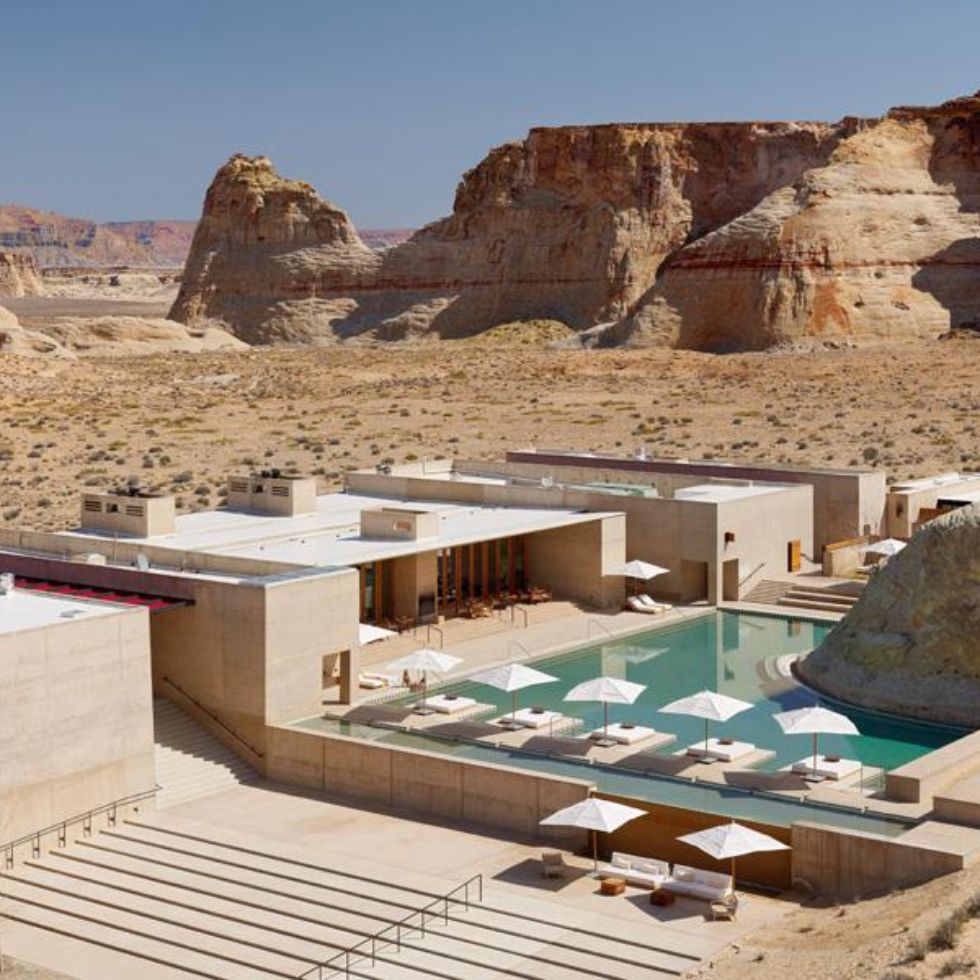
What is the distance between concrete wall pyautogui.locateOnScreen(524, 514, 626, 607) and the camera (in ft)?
135

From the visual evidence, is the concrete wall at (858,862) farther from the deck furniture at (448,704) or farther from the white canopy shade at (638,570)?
the white canopy shade at (638,570)

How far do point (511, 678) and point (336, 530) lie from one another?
1087 centimetres

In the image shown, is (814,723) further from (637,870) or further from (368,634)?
(368,634)

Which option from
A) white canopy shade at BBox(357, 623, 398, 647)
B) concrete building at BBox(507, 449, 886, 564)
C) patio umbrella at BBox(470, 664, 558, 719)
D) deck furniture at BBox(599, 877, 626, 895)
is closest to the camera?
deck furniture at BBox(599, 877, 626, 895)

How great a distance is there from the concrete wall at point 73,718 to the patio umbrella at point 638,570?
15.3m

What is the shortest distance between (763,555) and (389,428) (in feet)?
111

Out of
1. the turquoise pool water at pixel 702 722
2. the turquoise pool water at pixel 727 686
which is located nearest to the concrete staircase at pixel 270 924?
the turquoise pool water at pixel 702 722

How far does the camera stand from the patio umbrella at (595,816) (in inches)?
940

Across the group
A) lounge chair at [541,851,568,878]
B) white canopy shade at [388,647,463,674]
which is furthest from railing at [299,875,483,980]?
white canopy shade at [388,647,463,674]

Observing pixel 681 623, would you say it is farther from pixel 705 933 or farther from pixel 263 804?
pixel 705 933

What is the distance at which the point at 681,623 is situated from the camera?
130 feet

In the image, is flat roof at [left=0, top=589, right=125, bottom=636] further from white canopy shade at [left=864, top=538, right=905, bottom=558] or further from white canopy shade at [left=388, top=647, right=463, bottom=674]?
white canopy shade at [left=864, top=538, right=905, bottom=558]

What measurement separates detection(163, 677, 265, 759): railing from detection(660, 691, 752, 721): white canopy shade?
7.05 metres

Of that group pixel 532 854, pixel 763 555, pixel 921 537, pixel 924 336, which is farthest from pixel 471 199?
pixel 532 854
